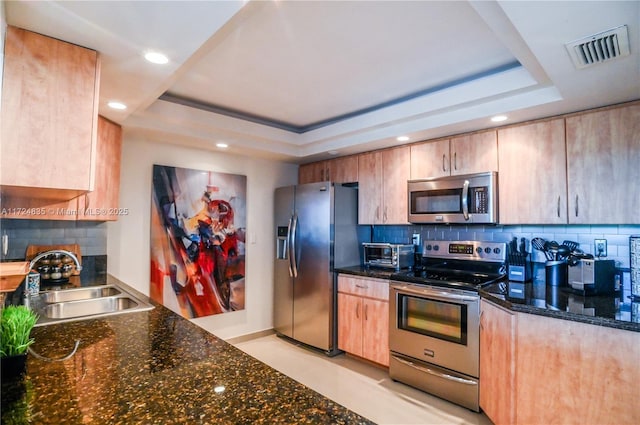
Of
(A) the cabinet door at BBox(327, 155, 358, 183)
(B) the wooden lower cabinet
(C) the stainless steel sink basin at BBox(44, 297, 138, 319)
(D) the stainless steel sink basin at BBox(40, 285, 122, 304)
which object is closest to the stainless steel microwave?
(A) the cabinet door at BBox(327, 155, 358, 183)

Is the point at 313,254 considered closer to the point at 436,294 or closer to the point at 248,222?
the point at 248,222

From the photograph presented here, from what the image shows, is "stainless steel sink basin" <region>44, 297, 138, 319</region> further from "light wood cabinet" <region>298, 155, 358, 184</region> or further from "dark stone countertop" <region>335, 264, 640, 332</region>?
"light wood cabinet" <region>298, 155, 358, 184</region>

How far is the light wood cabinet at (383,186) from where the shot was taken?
3.28 meters

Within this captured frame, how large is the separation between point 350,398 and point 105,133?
2.79 m

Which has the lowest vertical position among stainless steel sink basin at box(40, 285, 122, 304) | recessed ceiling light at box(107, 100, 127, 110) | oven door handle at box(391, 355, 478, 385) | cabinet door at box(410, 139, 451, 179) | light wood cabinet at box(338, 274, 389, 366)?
oven door handle at box(391, 355, 478, 385)

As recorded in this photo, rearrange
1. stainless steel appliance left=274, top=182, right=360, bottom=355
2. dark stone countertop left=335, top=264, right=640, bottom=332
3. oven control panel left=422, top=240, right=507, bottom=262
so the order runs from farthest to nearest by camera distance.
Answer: stainless steel appliance left=274, top=182, right=360, bottom=355, oven control panel left=422, top=240, right=507, bottom=262, dark stone countertop left=335, top=264, right=640, bottom=332

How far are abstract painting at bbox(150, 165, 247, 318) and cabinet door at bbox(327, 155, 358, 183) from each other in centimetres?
103

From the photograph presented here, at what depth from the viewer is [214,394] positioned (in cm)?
95

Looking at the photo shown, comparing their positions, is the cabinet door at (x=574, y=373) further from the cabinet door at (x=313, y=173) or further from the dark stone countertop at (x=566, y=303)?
the cabinet door at (x=313, y=173)

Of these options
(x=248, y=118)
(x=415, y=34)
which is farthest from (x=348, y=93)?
(x=248, y=118)

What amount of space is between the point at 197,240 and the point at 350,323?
1778 millimetres

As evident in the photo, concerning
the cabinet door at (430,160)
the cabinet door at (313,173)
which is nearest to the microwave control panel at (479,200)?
the cabinet door at (430,160)

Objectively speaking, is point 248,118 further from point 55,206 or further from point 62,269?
Answer: point 62,269

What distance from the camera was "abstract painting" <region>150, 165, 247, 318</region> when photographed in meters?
3.28
